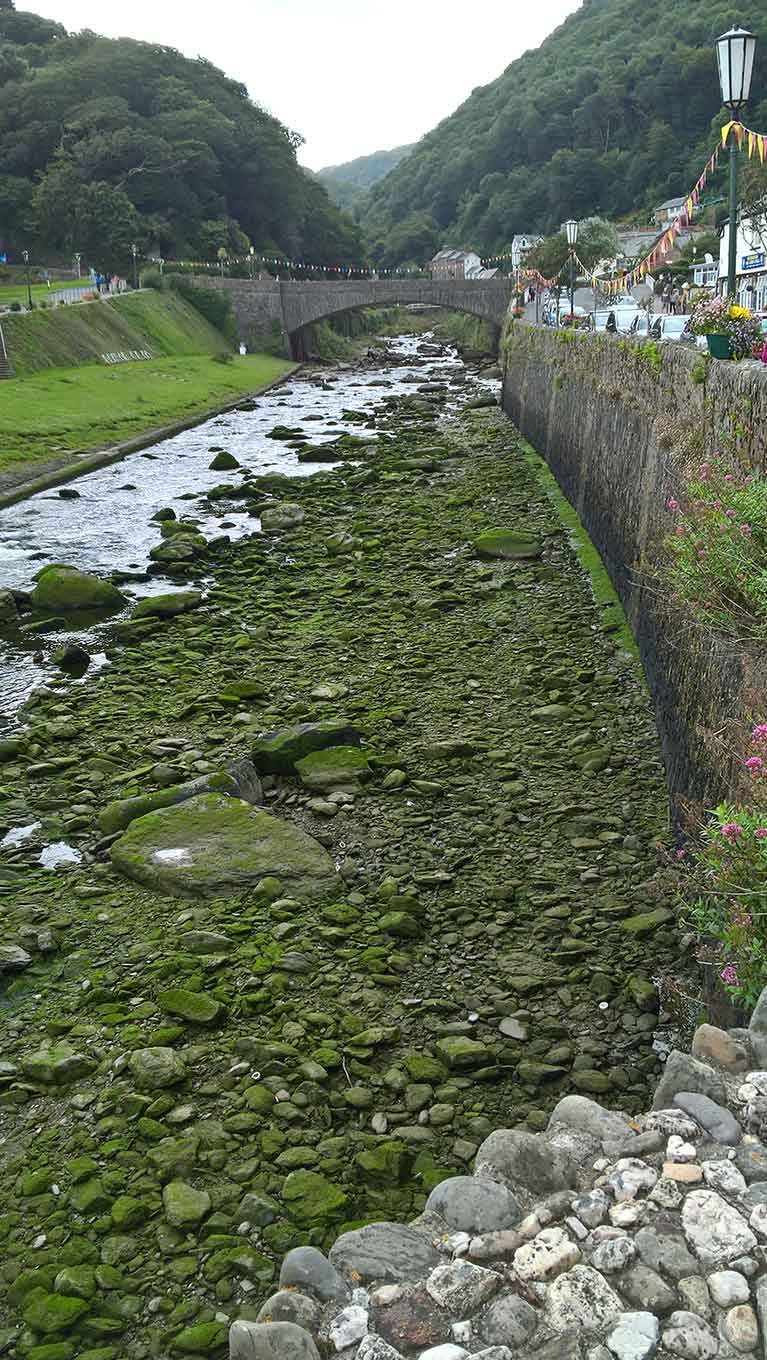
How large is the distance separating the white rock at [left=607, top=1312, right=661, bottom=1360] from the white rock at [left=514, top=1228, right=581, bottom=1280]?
32 centimetres

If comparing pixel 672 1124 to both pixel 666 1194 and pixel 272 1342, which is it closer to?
pixel 666 1194

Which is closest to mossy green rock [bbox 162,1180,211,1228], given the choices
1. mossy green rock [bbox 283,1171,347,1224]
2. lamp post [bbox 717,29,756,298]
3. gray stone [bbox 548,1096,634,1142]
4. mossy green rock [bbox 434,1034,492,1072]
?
mossy green rock [bbox 283,1171,347,1224]

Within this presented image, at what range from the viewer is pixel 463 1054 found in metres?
7.82

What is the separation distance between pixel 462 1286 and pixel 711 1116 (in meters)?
1.31

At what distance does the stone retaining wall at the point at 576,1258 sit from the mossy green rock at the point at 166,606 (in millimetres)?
15439

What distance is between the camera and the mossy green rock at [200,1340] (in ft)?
18.4

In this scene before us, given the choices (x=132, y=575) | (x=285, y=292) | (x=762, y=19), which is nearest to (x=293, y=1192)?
(x=132, y=575)

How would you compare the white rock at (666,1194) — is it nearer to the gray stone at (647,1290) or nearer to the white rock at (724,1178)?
the white rock at (724,1178)

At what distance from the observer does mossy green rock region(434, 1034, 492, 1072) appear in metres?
7.81

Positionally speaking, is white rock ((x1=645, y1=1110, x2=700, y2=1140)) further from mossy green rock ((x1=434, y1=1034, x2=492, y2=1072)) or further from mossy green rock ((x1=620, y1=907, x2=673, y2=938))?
mossy green rock ((x1=620, y1=907, x2=673, y2=938))

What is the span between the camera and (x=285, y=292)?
81.8 metres

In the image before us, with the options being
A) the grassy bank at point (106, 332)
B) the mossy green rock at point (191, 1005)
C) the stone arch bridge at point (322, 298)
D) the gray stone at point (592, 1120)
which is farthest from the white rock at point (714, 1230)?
the stone arch bridge at point (322, 298)

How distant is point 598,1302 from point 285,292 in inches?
3318

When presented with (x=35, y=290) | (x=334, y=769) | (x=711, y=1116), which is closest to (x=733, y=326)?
(x=334, y=769)
